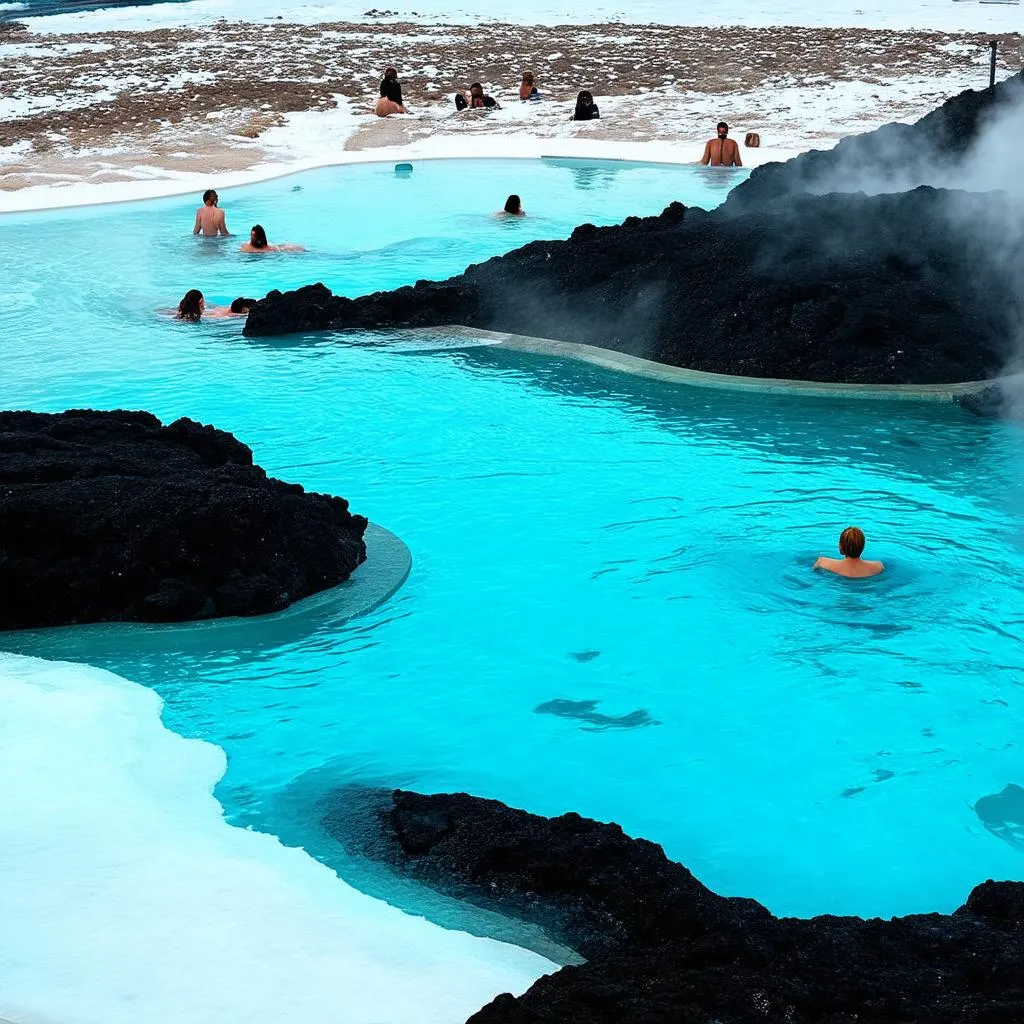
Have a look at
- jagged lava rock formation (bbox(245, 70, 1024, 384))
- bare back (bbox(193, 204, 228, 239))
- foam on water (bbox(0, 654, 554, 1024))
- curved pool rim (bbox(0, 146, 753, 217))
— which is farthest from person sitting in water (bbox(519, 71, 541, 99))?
foam on water (bbox(0, 654, 554, 1024))

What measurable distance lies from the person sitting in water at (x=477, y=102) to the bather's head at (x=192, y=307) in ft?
49.3

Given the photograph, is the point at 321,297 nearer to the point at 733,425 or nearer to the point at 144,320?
the point at 144,320

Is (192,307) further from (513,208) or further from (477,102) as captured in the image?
(477,102)

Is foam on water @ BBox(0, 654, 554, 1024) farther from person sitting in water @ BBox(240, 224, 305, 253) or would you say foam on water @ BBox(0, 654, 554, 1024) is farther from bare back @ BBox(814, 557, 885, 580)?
person sitting in water @ BBox(240, 224, 305, 253)

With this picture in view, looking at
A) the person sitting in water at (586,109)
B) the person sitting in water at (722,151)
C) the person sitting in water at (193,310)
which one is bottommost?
the person sitting in water at (193,310)

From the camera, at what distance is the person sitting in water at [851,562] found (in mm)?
8383

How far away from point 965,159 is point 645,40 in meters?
24.4

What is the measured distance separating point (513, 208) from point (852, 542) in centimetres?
1226

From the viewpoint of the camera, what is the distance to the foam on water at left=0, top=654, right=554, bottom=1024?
4.59 m

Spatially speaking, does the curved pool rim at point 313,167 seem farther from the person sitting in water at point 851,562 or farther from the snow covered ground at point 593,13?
the snow covered ground at point 593,13

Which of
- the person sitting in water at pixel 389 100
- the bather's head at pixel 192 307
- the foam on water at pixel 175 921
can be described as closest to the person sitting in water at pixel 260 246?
the bather's head at pixel 192 307

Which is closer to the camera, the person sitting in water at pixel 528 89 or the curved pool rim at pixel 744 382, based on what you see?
the curved pool rim at pixel 744 382

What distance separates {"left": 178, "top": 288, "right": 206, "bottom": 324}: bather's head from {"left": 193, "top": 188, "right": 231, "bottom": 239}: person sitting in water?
13.4 feet

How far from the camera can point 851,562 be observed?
27.9 feet
